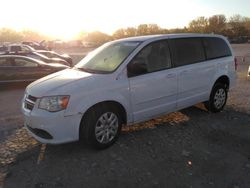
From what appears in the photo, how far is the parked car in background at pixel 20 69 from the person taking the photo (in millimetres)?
10945

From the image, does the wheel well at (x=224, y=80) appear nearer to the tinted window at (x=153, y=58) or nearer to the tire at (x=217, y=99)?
the tire at (x=217, y=99)

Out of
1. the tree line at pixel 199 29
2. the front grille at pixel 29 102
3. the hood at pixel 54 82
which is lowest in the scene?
the tree line at pixel 199 29

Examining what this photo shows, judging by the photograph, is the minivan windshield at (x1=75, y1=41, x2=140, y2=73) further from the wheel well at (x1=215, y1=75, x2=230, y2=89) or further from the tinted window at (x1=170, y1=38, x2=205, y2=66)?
the wheel well at (x1=215, y1=75, x2=230, y2=89)

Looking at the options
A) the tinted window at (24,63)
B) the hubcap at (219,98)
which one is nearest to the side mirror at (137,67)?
the hubcap at (219,98)

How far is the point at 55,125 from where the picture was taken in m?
4.47

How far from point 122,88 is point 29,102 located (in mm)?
1466

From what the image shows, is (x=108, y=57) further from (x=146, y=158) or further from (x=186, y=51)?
(x=146, y=158)

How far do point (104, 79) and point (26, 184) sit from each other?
6.20ft

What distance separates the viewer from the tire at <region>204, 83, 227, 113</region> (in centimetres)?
676

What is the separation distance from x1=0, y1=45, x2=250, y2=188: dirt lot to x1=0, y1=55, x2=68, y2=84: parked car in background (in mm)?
4830

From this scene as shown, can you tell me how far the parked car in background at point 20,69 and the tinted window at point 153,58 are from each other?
669cm

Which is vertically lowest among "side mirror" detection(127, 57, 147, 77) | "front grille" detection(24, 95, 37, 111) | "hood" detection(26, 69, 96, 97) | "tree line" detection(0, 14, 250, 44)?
"tree line" detection(0, 14, 250, 44)

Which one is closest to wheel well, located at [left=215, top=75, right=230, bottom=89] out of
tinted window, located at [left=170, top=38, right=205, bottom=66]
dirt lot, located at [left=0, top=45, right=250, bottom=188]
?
tinted window, located at [left=170, top=38, right=205, bottom=66]

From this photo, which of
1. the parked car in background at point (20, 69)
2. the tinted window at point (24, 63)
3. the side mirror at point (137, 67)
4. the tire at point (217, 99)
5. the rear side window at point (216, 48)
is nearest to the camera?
the side mirror at point (137, 67)
